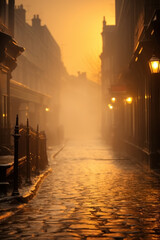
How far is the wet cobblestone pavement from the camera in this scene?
19.3ft

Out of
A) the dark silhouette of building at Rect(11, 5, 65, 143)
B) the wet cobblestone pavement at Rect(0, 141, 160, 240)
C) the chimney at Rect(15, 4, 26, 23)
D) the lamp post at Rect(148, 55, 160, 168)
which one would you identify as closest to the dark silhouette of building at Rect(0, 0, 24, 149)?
the wet cobblestone pavement at Rect(0, 141, 160, 240)

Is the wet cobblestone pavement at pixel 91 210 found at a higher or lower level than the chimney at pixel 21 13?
lower

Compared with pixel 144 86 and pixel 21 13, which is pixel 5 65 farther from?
pixel 21 13

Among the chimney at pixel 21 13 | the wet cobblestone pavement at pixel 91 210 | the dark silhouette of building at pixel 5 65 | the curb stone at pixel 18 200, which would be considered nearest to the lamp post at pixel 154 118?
the wet cobblestone pavement at pixel 91 210

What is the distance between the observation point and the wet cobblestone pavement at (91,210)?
5879 millimetres

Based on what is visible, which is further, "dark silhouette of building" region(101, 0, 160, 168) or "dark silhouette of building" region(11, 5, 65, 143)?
"dark silhouette of building" region(11, 5, 65, 143)

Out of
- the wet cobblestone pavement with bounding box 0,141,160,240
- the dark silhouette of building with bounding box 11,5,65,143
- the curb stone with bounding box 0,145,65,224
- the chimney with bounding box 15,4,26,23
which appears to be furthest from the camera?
the chimney with bounding box 15,4,26,23

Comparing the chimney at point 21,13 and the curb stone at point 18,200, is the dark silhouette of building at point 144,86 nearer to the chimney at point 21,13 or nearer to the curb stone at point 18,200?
the curb stone at point 18,200

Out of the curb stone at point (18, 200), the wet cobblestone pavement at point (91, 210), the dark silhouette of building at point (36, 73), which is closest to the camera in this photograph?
the wet cobblestone pavement at point (91, 210)

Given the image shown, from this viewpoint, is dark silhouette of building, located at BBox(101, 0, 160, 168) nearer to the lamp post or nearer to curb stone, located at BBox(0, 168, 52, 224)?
the lamp post

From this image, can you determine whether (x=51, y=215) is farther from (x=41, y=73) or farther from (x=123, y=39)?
(x=41, y=73)

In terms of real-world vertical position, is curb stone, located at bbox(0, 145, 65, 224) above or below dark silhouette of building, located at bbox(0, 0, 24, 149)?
below

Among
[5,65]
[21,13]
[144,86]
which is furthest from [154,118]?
[21,13]

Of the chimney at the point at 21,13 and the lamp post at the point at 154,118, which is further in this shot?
the chimney at the point at 21,13
